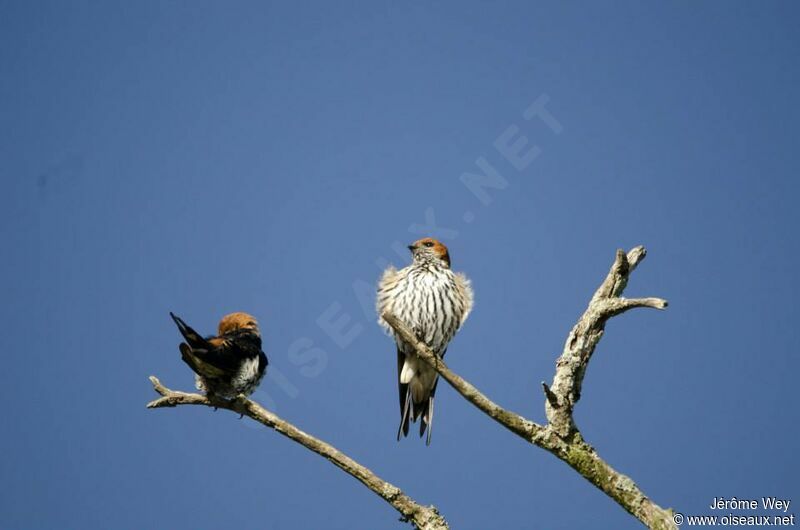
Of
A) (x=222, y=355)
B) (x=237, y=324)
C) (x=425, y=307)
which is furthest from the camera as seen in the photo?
(x=425, y=307)

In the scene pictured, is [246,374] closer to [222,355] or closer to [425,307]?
[222,355]

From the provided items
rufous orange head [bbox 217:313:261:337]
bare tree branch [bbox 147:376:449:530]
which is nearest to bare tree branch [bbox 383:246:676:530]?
bare tree branch [bbox 147:376:449:530]

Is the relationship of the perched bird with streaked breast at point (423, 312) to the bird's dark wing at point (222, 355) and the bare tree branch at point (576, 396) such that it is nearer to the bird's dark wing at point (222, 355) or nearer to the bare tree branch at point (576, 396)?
the bird's dark wing at point (222, 355)

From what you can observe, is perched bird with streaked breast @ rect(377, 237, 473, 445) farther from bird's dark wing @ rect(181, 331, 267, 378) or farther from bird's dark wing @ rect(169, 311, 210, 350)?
bird's dark wing @ rect(169, 311, 210, 350)

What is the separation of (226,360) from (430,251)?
11.7ft

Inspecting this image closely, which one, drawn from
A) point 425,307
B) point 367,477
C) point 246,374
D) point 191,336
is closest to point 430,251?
point 425,307

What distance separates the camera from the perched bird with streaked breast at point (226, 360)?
728 centimetres

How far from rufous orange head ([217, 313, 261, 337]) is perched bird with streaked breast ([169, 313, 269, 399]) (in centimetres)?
12

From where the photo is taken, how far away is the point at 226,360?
779cm

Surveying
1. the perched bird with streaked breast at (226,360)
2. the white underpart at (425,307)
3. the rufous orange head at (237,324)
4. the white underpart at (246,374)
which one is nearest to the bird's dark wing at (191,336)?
the perched bird with streaked breast at (226,360)

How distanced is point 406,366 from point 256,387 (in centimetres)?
227

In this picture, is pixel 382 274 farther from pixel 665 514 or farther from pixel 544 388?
pixel 665 514

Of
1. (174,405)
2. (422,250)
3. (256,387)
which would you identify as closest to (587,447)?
(174,405)

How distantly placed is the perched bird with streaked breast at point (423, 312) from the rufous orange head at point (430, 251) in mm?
14
